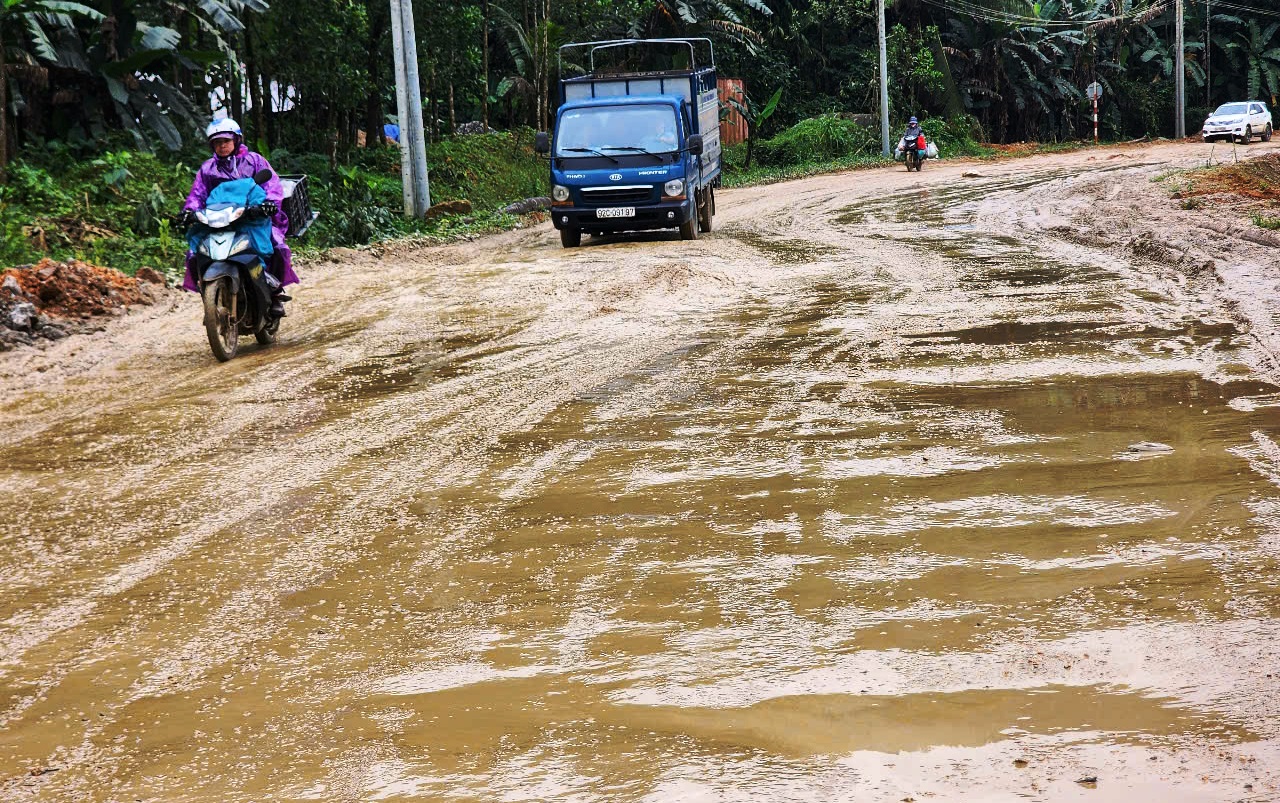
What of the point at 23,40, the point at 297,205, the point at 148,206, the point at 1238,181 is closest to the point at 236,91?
the point at 23,40

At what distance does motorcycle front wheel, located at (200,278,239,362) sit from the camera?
9523 millimetres

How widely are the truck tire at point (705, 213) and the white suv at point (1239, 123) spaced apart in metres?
27.4

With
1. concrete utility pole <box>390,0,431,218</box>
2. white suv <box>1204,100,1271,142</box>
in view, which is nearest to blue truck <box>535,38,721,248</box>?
concrete utility pole <box>390,0,431,218</box>

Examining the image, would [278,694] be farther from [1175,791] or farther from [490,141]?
[490,141]

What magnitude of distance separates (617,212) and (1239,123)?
30.3 m

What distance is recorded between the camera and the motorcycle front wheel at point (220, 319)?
31.2 feet

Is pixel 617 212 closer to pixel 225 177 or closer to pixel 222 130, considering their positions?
pixel 225 177

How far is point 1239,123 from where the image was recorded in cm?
4075

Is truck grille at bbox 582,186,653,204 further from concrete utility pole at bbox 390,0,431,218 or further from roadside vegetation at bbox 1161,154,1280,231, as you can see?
roadside vegetation at bbox 1161,154,1280,231

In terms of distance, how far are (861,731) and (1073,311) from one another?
7620mm

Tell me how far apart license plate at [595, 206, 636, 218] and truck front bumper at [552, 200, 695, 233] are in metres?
0.03

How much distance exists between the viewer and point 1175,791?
2805 millimetres

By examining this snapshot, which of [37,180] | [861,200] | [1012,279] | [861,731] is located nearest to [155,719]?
[861,731]

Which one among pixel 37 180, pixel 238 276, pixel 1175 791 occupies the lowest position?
pixel 1175 791
